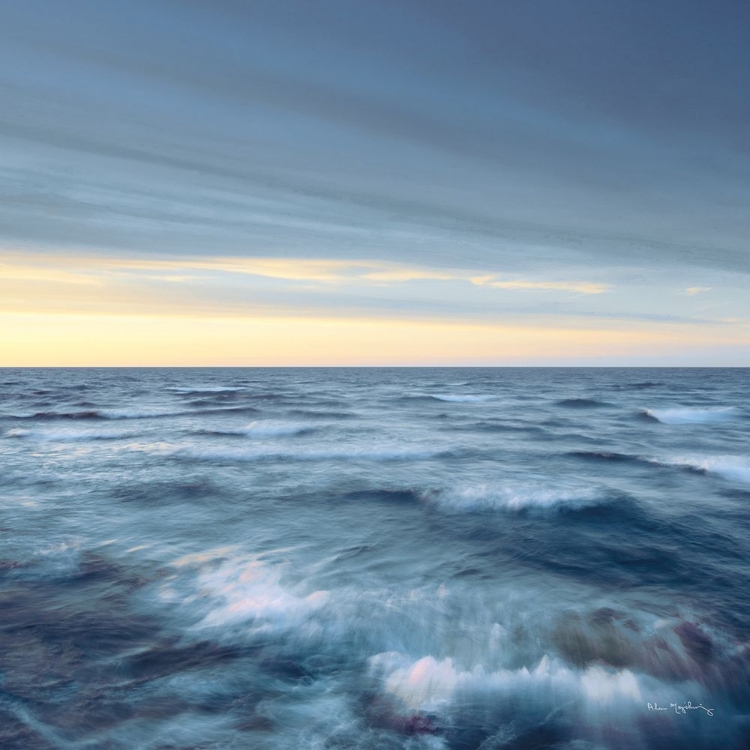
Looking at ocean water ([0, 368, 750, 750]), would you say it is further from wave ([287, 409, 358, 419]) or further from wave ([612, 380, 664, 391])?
wave ([612, 380, 664, 391])

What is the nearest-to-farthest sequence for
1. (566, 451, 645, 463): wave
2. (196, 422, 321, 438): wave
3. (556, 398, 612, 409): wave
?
(566, 451, 645, 463): wave, (196, 422, 321, 438): wave, (556, 398, 612, 409): wave

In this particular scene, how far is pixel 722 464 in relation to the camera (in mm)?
19375

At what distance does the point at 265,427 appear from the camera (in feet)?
100

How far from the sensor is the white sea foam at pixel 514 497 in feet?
46.8

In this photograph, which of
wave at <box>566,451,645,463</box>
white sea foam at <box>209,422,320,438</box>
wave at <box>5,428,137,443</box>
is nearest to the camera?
wave at <box>566,451,645,463</box>

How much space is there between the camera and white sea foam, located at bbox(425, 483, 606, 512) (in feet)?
46.8

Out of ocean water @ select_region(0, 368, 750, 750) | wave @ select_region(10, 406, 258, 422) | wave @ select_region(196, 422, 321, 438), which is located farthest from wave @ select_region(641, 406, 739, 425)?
wave @ select_region(10, 406, 258, 422)

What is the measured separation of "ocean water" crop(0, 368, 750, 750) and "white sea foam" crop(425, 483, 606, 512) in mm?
102

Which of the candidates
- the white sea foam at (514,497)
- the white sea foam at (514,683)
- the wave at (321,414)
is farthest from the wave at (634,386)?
the white sea foam at (514,683)

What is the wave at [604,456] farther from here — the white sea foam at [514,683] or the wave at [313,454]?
the white sea foam at [514,683]

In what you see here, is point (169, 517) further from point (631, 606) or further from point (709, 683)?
point (709, 683)

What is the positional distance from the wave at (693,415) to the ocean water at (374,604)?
1755 centimetres

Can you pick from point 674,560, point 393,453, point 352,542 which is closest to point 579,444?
point 393,453
